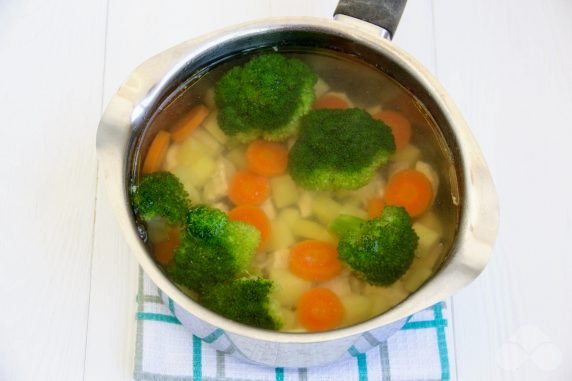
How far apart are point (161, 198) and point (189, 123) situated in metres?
0.16

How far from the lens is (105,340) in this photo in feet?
3.72

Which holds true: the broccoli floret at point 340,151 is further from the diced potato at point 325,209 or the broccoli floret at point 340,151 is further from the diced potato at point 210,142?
the diced potato at point 210,142

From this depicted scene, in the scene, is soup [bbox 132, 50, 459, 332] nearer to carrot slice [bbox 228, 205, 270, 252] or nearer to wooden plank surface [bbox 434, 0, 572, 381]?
carrot slice [bbox 228, 205, 270, 252]

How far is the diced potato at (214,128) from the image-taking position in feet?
3.50

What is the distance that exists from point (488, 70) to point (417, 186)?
0.45 m

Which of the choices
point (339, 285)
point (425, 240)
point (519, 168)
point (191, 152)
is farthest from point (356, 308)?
point (519, 168)

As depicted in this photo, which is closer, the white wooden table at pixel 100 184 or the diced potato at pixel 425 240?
the diced potato at pixel 425 240

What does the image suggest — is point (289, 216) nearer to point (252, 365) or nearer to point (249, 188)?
point (249, 188)

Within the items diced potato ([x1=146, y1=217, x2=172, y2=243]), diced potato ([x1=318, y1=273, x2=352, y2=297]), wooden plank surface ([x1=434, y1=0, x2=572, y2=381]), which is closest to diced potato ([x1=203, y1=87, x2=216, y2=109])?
diced potato ([x1=146, y1=217, x2=172, y2=243])

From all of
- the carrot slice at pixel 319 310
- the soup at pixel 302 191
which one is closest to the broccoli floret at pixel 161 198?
the soup at pixel 302 191

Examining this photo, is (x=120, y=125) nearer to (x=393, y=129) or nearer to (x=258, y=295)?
(x=258, y=295)

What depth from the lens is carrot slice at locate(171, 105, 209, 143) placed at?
106cm

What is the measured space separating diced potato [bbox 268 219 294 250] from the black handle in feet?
1.12

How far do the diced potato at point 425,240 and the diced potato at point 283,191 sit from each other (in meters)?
0.20
